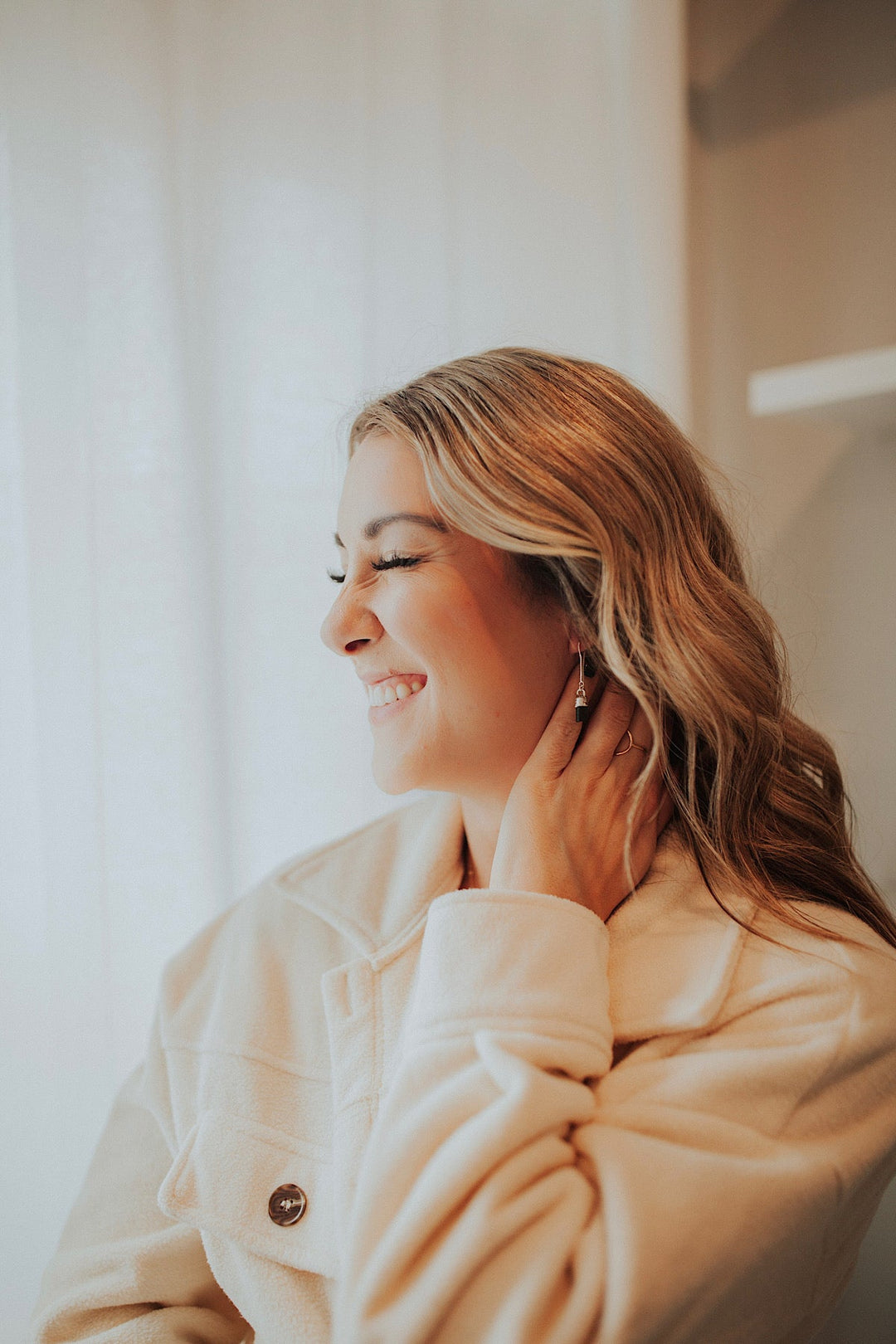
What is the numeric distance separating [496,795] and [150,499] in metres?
0.65

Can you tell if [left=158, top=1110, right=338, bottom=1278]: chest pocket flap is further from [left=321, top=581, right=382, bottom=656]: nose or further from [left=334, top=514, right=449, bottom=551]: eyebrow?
[left=334, top=514, right=449, bottom=551]: eyebrow

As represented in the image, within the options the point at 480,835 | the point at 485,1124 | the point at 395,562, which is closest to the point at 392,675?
the point at 395,562

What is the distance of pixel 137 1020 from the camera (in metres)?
1.31

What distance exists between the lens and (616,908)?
0.99m

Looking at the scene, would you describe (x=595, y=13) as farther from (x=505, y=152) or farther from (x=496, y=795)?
(x=496, y=795)

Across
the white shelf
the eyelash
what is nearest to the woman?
the eyelash

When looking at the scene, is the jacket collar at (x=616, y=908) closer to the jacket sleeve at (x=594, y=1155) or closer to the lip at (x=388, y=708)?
the jacket sleeve at (x=594, y=1155)

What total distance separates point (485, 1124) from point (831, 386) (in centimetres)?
92

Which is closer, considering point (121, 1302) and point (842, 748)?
point (121, 1302)

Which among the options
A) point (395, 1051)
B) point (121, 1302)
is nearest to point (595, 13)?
point (395, 1051)

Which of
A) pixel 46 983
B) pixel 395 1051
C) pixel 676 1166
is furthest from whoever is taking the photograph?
pixel 46 983

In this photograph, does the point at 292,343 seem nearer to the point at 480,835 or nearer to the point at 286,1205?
the point at 480,835

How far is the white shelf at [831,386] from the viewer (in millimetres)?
1106

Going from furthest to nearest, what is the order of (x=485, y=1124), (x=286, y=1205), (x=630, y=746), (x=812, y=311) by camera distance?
(x=812, y=311) < (x=630, y=746) < (x=286, y=1205) < (x=485, y=1124)
